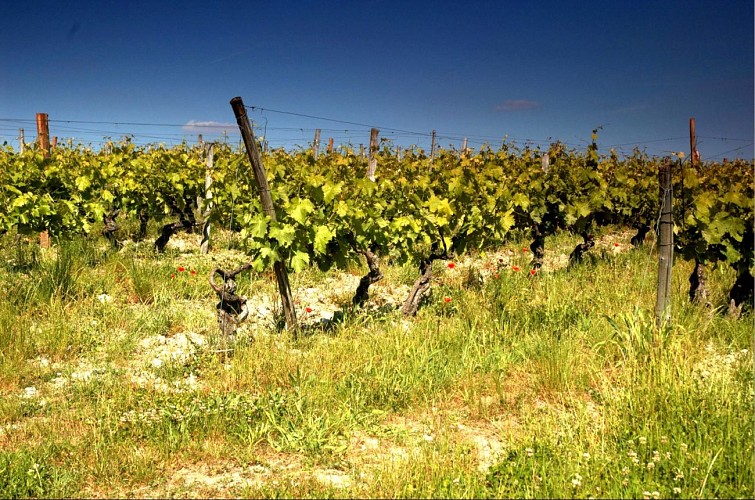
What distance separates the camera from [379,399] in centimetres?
395

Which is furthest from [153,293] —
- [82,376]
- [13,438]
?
[13,438]

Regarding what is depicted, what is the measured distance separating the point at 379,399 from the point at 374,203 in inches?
99.1

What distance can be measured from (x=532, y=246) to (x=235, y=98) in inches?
220

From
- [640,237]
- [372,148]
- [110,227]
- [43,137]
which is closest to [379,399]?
[372,148]

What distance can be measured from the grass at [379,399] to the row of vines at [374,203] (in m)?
0.72

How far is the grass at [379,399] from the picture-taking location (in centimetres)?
293

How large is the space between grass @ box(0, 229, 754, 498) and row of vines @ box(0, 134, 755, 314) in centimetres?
72

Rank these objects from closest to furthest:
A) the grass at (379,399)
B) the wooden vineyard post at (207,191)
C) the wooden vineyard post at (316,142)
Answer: the grass at (379,399) < the wooden vineyard post at (207,191) < the wooden vineyard post at (316,142)

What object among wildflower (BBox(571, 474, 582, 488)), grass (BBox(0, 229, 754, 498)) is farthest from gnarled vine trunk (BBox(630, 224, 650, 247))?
wildflower (BBox(571, 474, 582, 488))

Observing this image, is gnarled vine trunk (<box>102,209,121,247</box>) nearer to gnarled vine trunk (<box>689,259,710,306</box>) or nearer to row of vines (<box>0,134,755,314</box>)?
row of vines (<box>0,134,755,314</box>)

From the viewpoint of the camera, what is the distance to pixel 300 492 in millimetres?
2863

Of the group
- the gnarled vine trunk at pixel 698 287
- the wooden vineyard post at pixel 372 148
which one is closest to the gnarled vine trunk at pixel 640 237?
the gnarled vine trunk at pixel 698 287

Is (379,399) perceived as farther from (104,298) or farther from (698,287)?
(698,287)

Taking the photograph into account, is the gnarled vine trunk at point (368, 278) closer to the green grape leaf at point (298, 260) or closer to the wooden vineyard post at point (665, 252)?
the green grape leaf at point (298, 260)
